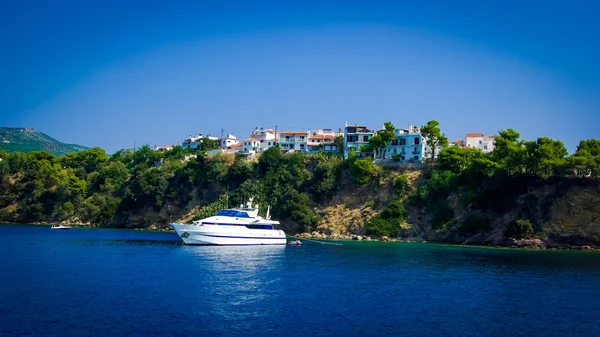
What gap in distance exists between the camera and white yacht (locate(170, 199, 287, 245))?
59.2 m

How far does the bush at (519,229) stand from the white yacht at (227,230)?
99.2 ft

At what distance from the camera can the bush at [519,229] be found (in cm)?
6500

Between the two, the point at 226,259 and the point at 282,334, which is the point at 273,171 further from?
the point at 282,334

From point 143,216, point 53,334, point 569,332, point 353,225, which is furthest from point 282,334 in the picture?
point 143,216

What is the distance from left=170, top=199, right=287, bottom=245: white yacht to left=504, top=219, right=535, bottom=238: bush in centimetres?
3024

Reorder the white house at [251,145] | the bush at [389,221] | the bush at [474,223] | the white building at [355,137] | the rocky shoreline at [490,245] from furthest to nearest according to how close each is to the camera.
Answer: the white house at [251,145] < the white building at [355,137] < the bush at [389,221] < the bush at [474,223] < the rocky shoreline at [490,245]

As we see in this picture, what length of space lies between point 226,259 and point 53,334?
26.5m

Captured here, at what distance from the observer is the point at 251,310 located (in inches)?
1102

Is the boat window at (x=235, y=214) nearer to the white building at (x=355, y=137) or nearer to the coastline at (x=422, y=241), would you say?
A: the coastline at (x=422, y=241)

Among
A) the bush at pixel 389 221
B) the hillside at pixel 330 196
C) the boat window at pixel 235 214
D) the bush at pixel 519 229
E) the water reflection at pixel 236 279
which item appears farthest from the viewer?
the bush at pixel 389 221

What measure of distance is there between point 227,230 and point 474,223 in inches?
1273

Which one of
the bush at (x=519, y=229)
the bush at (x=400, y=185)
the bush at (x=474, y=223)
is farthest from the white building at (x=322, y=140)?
the bush at (x=519, y=229)

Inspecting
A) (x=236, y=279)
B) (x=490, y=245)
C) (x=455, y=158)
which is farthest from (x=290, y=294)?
(x=455, y=158)

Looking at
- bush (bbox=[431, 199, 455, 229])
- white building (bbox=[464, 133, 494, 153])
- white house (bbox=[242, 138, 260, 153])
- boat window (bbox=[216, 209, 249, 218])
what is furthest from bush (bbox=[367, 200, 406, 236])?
white house (bbox=[242, 138, 260, 153])
